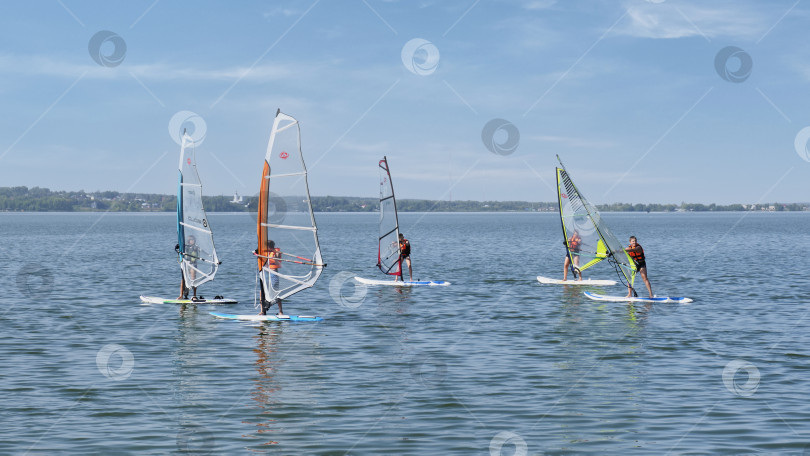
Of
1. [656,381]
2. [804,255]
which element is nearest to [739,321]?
[656,381]

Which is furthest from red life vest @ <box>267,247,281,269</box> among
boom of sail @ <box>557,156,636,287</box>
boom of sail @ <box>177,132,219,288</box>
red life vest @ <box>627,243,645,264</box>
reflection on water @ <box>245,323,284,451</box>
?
boom of sail @ <box>557,156,636,287</box>

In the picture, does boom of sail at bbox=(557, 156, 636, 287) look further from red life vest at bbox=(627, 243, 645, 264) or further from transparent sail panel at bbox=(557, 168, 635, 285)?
red life vest at bbox=(627, 243, 645, 264)

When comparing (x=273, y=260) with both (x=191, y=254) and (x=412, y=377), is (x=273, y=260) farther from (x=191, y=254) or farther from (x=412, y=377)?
(x=412, y=377)

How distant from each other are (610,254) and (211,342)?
17600 millimetres

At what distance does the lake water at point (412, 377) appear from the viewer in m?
13.3

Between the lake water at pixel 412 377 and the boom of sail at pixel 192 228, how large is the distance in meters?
1.57

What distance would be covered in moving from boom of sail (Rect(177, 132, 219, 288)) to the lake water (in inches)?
61.6

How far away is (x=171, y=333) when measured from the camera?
24.2 meters

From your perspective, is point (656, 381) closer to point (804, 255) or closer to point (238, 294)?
point (238, 294)

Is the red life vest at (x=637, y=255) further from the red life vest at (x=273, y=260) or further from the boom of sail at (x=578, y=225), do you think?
the red life vest at (x=273, y=260)

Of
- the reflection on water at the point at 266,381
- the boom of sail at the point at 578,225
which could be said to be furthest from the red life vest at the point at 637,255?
the reflection on water at the point at 266,381

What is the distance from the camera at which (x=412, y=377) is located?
17.9 metres

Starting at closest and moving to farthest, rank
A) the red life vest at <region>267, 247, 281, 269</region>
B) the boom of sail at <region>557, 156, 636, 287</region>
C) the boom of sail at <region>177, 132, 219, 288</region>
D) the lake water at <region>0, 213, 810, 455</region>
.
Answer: the lake water at <region>0, 213, 810, 455</region>
the red life vest at <region>267, 247, 281, 269</region>
the boom of sail at <region>177, 132, 219, 288</region>
the boom of sail at <region>557, 156, 636, 287</region>

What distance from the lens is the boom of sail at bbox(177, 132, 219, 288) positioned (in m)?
29.5
